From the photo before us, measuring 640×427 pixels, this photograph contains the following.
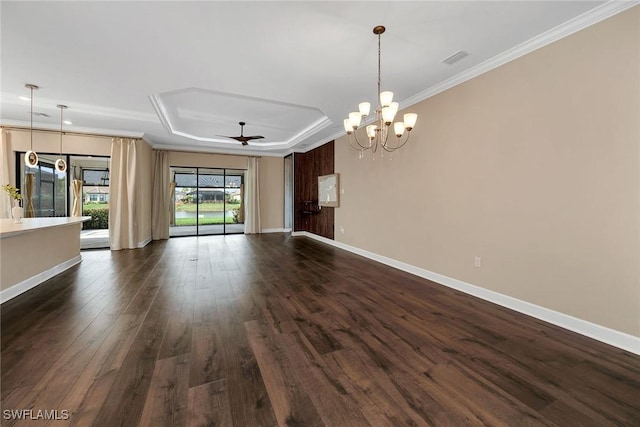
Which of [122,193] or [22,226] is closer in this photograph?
[22,226]

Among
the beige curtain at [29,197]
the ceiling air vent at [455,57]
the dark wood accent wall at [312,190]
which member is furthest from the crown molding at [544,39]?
the beige curtain at [29,197]

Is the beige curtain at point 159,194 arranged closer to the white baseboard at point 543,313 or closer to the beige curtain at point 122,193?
the beige curtain at point 122,193

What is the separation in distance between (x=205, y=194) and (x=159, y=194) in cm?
170

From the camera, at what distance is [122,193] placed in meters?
6.30

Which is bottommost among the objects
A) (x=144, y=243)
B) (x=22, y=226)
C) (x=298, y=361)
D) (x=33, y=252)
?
(x=298, y=361)

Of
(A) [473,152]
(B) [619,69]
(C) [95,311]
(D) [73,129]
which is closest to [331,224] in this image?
(A) [473,152]

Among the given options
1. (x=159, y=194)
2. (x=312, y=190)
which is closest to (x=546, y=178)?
(x=312, y=190)

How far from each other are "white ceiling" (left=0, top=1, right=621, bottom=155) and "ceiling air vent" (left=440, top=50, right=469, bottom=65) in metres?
0.07

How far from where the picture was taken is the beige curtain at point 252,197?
29.4ft

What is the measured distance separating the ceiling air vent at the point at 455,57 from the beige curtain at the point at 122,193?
22.7 feet

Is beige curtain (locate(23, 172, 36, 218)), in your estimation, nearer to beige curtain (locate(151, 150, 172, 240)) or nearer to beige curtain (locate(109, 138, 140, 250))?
beige curtain (locate(109, 138, 140, 250))

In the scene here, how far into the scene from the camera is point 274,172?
9.46 meters

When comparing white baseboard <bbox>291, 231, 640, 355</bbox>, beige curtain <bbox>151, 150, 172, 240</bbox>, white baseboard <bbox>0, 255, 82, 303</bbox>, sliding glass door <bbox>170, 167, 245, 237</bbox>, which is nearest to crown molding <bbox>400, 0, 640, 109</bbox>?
white baseboard <bbox>291, 231, 640, 355</bbox>

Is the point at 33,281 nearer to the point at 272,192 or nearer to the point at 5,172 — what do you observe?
the point at 5,172
